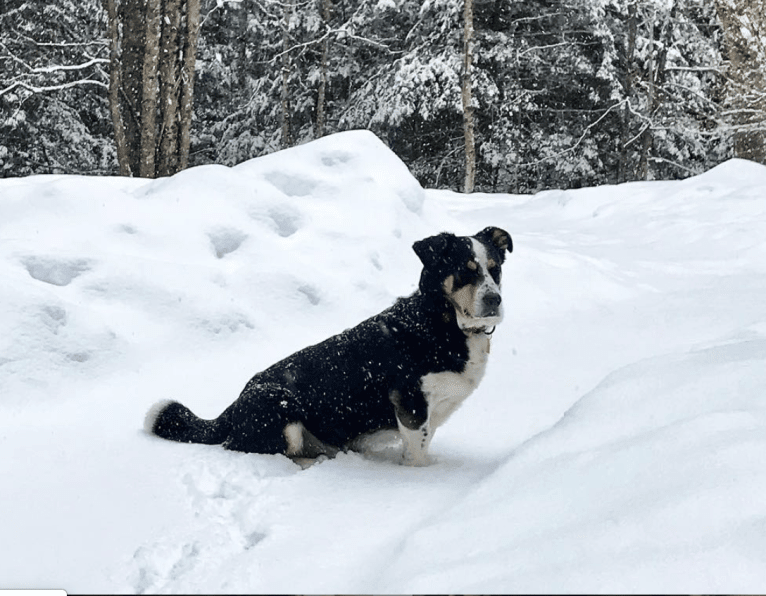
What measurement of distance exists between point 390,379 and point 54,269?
3277mm

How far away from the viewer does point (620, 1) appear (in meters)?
21.2

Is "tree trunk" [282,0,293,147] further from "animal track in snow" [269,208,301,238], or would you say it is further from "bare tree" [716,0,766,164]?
"animal track in snow" [269,208,301,238]

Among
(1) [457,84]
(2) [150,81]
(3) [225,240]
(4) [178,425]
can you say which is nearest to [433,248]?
(4) [178,425]

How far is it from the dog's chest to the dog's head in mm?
116

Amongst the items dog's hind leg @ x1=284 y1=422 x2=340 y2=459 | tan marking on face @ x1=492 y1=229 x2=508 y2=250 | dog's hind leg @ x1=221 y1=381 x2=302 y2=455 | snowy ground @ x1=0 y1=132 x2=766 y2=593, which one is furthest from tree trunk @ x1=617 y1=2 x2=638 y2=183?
dog's hind leg @ x1=221 y1=381 x2=302 y2=455

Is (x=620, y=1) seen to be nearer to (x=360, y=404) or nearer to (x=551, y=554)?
(x=360, y=404)

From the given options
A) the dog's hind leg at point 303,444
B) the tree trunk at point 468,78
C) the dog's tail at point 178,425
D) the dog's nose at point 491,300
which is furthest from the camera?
the tree trunk at point 468,78

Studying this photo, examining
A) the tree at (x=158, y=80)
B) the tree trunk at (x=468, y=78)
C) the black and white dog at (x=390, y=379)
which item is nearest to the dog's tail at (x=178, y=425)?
the black and white dog at (x=390, y=379)

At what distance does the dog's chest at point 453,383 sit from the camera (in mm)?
3723

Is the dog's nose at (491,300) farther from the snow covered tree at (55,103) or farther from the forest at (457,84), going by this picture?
the snow covered tree at (55,103)

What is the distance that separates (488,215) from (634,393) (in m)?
9.80

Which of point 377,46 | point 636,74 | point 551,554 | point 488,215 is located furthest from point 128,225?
point 636,74

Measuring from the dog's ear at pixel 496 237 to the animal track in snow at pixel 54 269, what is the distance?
342 centimetres

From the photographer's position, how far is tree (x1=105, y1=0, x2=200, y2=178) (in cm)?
951
